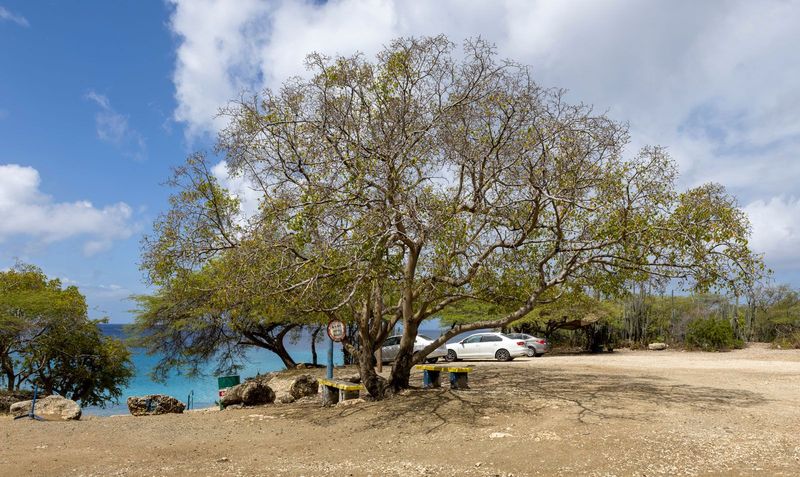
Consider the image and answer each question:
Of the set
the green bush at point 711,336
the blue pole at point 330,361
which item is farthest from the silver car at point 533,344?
the blue pole at point 330,361

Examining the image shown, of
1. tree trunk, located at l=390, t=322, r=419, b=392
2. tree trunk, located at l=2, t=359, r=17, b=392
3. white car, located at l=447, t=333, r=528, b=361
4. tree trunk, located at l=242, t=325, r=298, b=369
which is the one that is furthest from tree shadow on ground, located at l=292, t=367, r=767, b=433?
tree trunk, located at l=242, t=325, r=298, b=369

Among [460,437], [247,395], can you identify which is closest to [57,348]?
[247,395]

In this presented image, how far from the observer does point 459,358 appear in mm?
27516

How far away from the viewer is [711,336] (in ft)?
107

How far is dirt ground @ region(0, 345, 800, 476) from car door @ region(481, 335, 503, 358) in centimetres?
1341

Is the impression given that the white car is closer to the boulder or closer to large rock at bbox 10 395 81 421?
the boulder

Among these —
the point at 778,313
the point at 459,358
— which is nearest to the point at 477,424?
the point at 459,358

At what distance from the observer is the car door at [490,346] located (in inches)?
1069

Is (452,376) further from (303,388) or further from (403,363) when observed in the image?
(303,388)

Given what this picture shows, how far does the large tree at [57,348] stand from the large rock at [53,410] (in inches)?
242

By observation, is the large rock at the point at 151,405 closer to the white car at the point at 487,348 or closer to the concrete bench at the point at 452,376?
the concrete bench at the point at 452,376

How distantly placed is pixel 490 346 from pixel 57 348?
57.4ft

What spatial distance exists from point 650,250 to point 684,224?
0.79 metres

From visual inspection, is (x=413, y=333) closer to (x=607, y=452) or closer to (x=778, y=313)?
(x=607, y=452)
